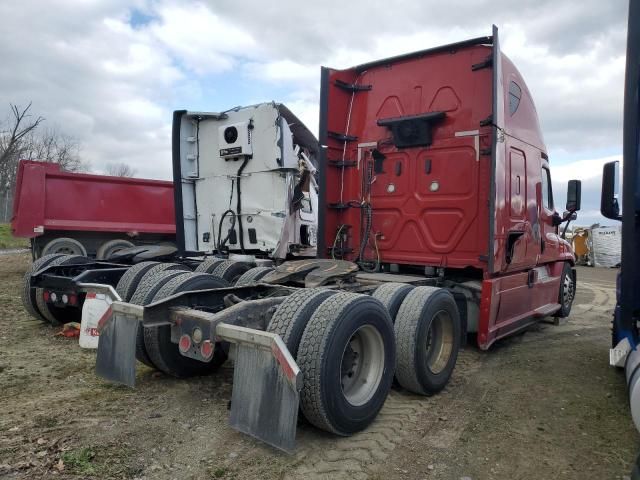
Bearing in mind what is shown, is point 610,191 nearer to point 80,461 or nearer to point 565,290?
point 565,290

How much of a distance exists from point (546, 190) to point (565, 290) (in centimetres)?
187

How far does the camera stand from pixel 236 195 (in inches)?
291

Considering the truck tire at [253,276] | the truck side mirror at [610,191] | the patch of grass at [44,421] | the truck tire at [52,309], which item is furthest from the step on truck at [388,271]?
the truck tire at [52,309]

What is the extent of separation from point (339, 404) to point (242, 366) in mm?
661

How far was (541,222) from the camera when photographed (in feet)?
21.5

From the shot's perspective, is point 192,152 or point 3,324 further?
point 192,152

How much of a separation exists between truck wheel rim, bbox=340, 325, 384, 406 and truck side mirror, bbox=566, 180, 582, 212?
185 inches

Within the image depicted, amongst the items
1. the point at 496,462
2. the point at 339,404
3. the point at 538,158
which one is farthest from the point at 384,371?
the point at 538,158

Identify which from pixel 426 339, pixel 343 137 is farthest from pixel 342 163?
pixel 426 339

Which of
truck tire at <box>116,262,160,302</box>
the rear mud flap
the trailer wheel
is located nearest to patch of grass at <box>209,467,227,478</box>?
the rear mud flap

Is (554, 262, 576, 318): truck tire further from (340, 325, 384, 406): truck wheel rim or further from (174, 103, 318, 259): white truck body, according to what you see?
(340, 325, 384, 406): truck wheel rim

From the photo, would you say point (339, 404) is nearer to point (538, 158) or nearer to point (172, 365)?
point (172, 365)

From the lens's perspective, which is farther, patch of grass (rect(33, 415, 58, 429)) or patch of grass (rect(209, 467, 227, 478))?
patch of grass (rect(33, 415, 58, 429))

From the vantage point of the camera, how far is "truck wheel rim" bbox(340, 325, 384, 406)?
3.44m
